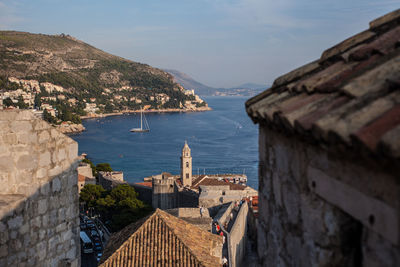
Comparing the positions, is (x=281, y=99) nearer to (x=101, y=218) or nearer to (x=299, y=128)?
(x=299, y=128)

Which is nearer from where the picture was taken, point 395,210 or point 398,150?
point 398,150

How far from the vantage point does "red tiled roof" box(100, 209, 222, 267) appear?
980 cm

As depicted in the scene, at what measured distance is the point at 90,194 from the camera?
109 ft

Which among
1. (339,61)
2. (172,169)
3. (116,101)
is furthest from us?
(116,101)

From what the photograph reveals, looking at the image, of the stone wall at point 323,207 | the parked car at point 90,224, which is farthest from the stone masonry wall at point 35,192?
the parked car at point 90,224

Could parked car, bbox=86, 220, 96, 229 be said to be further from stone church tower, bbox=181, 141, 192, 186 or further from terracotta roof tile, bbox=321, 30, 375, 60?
terracotta roof tile, bbox=321, 30, 375, 60

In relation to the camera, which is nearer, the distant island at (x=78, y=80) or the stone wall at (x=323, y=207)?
the stone wall at (x=323, y=207)

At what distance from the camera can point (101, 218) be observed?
104 ft

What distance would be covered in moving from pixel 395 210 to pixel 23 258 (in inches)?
115

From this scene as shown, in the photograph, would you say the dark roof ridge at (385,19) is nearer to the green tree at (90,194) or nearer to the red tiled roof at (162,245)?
the red tiled roof at (162,245)

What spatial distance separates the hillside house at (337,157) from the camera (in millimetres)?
1241

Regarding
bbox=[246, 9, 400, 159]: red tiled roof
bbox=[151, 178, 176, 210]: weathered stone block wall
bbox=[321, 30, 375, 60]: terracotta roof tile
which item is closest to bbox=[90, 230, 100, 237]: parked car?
bbox=[151, 178, 176, 210]: weathered stone block wall

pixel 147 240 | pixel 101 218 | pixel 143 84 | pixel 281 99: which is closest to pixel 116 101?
pixel 143 84

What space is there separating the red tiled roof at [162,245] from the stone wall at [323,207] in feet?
25.8
